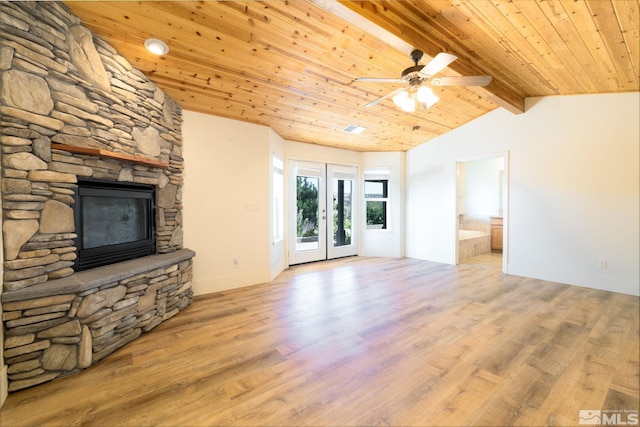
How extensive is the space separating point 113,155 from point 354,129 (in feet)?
12.3

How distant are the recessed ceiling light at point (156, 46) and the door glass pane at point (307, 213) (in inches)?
129

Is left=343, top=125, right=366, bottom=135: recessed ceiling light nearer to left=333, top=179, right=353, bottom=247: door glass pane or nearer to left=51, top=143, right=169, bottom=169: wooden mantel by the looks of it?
left=333, top=179, right=353, bottom=247: door glass pane

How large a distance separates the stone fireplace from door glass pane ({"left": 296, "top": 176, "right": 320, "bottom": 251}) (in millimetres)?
3098

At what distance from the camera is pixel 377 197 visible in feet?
22.0

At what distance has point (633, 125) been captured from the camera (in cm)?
386

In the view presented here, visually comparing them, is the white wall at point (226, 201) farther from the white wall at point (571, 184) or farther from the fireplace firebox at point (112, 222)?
the white wall at point (571, 184)

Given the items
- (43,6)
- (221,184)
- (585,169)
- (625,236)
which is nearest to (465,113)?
(585,169)

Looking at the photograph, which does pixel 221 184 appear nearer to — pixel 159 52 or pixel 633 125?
pixel 159 52

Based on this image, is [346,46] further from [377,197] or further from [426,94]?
[377,197]

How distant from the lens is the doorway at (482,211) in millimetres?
6554

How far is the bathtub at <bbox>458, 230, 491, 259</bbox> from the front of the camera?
630 cm

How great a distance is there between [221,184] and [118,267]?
5.89 ft

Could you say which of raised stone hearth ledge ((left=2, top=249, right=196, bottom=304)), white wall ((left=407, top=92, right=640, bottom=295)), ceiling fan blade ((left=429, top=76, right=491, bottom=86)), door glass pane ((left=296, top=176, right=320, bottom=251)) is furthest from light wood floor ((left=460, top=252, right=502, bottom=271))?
raised stone hearth ledge ((left=2, top=249, right=196, bottom=304))

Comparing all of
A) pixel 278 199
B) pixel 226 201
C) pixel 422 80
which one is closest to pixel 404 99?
pixel 422 80
